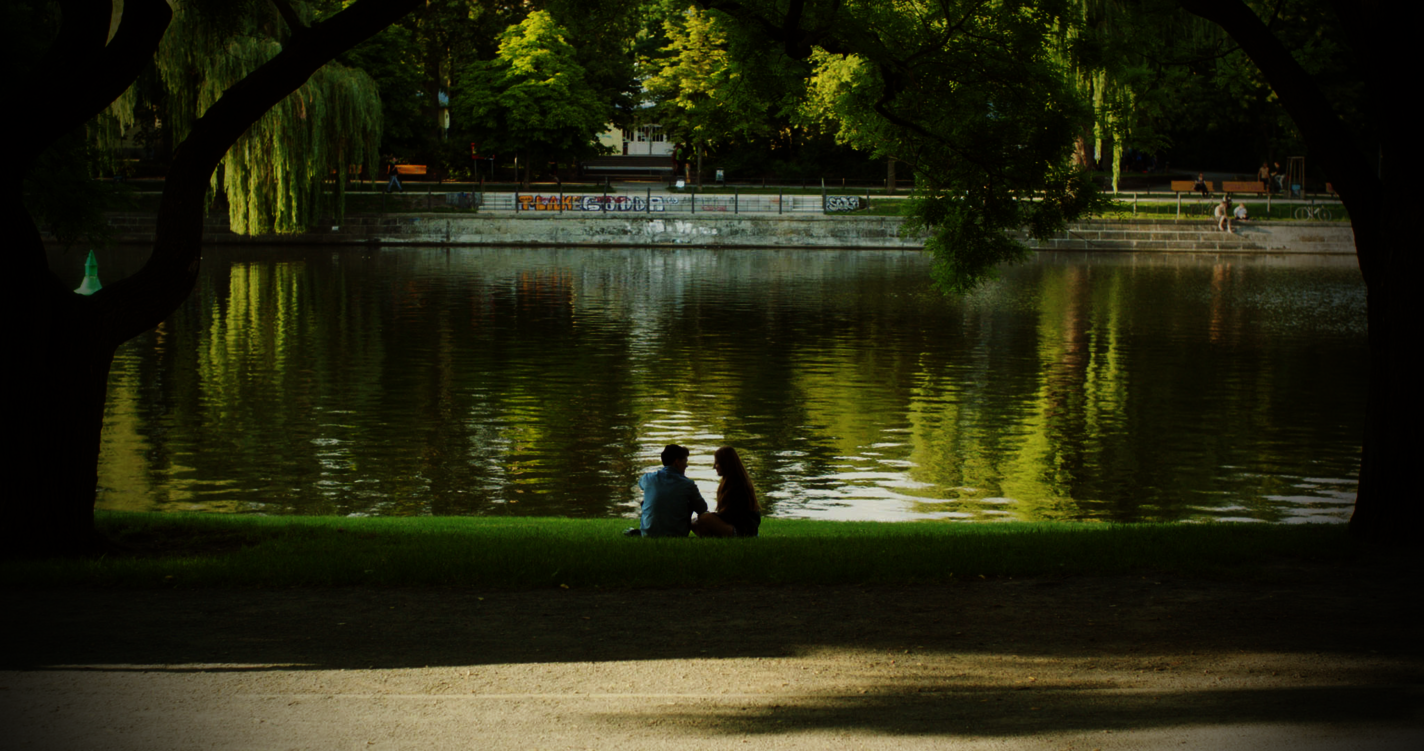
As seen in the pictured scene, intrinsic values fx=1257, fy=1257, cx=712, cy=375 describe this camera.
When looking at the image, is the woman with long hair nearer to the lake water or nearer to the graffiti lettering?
the lake water

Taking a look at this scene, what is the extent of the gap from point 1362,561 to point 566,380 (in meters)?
15.5

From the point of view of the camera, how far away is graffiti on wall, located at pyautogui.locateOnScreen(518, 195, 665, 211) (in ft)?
192

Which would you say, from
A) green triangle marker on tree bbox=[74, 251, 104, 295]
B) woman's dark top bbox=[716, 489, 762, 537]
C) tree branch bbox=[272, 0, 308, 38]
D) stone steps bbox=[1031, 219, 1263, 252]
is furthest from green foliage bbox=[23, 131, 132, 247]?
stone steps bbox=[1031, 219, 1263, 252]

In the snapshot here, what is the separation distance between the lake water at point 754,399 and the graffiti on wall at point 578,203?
65.5 feet

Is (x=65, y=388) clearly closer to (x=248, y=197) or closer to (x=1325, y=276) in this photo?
(x=248, y=197)

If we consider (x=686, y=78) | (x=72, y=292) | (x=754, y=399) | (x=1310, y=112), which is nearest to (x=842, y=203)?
(x=686, y=78)

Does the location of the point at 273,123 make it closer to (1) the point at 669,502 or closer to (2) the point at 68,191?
(2) the point at 68,191

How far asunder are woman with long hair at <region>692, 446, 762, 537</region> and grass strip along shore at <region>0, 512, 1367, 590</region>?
23.7 inches

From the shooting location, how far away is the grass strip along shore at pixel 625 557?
8.13 meters

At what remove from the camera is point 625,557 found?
8.67m

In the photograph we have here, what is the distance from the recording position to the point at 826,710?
19.3 feet

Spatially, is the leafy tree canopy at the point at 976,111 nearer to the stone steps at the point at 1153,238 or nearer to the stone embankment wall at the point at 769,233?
the stone embankment wall at the point at 769,233

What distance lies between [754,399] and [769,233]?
38.0 m

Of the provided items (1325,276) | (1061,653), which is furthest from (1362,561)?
(1325,276)
